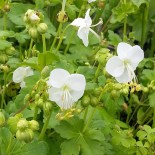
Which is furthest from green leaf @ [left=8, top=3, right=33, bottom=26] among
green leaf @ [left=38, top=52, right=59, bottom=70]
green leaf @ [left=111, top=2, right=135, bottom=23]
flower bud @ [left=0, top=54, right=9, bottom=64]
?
green leaf @ [left=38, top=52, right=59, bottom=70]

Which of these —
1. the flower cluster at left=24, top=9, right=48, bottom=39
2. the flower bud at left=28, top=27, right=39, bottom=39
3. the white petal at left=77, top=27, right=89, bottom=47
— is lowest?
the white petal at left=77, top=27, right=89, bottom=47

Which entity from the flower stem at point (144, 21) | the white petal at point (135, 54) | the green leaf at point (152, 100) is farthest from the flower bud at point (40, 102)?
the flower stem at point (144, 21)

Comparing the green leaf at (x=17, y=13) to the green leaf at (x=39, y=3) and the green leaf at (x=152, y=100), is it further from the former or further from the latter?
the green leaf at (x=152, y=100)

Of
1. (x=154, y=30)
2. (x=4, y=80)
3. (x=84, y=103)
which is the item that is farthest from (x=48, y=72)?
(x=154, y=30)

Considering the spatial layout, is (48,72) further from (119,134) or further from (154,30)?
(154,30)

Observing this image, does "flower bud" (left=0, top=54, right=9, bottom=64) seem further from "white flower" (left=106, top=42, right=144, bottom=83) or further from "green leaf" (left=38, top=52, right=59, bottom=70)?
"white flower" (left=106, top=42, right=144, bottom=83)

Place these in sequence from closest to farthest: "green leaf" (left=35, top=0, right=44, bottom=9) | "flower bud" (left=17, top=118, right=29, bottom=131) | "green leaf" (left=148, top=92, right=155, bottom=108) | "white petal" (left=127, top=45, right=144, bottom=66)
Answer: "flower bud" (left=17, top=118, right=29, bottom=131), "white petal" (left=127, top=45, right=144, bottom=66), "green leaf" (left=148, top=92, right=155, bottom=108), "green leaf" (left=35, top=0, right=44, bottom=9)

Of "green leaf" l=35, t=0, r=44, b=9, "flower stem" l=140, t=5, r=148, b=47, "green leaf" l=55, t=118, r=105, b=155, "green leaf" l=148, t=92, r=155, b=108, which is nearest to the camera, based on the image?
"green leaf" l=55, t=118, r=105, b=155

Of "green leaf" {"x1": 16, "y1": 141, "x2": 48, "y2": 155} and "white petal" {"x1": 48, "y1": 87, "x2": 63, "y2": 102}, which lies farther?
"green leaf" {"x1": 16, "y1": 141, "x2": 48, "y2": 155}
